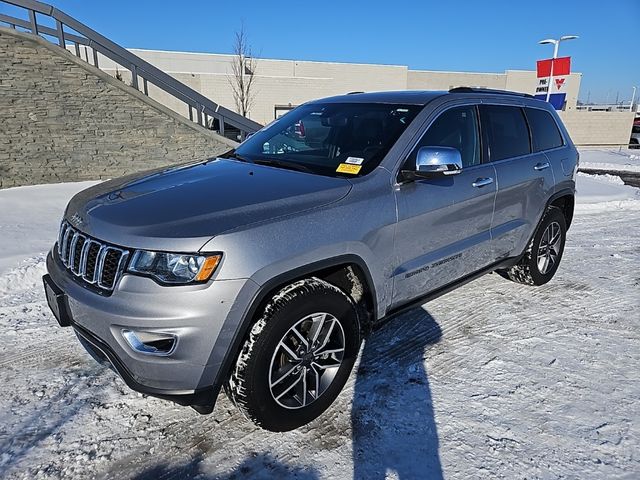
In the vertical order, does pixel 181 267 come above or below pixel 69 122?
below

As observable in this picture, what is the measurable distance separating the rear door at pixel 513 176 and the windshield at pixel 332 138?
3.25ft

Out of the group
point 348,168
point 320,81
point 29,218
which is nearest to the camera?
point 348,168

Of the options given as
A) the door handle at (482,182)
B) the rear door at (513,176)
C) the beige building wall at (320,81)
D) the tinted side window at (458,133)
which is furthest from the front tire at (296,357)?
the beige building wall at (320,81)

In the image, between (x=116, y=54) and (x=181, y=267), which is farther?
(x=116, y=54)

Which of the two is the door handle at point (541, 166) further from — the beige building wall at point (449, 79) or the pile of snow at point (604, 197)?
the beige building wall at point (449, 79)

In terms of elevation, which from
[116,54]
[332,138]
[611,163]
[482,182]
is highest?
[116,54]

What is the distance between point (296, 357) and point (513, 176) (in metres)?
2.56

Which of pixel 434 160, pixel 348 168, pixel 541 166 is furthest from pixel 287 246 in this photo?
pixel 541 166

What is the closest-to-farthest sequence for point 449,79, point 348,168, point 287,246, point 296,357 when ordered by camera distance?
point 287,246 → point 296,357 → point 348,168 → point 449,79

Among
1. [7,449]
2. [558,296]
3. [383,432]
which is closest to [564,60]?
[558,296]

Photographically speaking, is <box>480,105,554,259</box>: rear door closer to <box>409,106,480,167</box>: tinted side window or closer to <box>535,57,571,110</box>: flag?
<box>409,106,480,167</box>: tinted side window

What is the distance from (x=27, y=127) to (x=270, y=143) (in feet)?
26.5

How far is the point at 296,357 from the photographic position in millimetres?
2455

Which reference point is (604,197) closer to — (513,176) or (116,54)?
(513,176)
